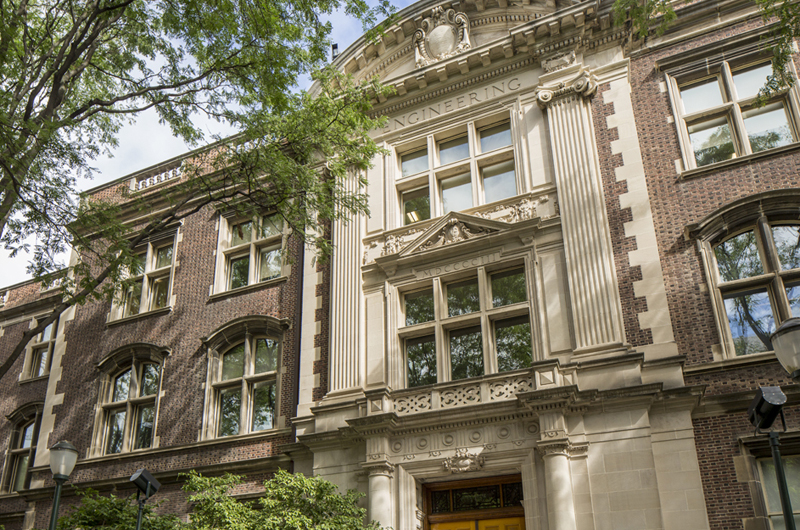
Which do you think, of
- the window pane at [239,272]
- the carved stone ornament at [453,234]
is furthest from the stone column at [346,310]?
the window pane at [239,272]

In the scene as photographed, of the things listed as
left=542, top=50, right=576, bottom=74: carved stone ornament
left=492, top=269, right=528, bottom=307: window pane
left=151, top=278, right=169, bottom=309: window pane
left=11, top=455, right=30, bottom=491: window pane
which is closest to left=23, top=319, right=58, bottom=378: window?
left=11, top=455, right=30, bottom=491: window pane

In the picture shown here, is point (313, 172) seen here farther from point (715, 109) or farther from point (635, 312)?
point (715, 109)

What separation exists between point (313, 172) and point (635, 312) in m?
7.58

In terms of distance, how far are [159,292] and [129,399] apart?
3.49m

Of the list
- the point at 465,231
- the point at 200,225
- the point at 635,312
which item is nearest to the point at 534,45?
the point at 465,231

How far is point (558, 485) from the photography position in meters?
12.0

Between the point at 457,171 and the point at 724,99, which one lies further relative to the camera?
the point at 457,171

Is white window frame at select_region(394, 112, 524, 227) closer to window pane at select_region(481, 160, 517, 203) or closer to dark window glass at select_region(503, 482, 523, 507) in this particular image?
A: window pane at select_region(481, 160, 517, 203)

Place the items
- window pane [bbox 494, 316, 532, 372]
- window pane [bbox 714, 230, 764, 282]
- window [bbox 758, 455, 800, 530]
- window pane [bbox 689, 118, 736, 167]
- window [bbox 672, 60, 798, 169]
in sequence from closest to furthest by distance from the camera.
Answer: window [bbox 758, 455, 800, 530] < window pane [bbox 714, 230, 764, 282] < window [bbox 672, 60, 798, 169] < window pane [bbox 494, 316, 532, 372] < window pane [bbox 689, 118, 736, 167]

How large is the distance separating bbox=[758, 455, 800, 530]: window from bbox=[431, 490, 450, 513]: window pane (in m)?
5.88

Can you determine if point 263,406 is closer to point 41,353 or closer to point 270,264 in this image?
point 270,264

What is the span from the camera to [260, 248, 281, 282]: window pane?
19094mm

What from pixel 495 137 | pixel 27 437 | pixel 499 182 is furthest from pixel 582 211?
pixel 27 437

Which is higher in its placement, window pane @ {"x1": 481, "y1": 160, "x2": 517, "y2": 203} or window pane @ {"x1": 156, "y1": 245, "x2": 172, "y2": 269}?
window pane @ {"x1": 156, "y1": 245, "x2": 172, "y2": 269}
